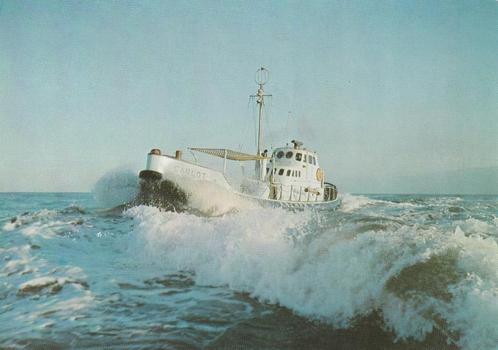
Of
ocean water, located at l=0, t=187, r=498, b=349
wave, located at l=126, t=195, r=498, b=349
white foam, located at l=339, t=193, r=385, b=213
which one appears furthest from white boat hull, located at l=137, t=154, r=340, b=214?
white foam, located at l=339, t=193, r=385, b=213

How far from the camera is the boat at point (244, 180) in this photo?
15062mm

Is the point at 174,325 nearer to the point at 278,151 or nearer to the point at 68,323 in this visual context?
the point at 68,323

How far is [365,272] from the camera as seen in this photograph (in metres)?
4.64

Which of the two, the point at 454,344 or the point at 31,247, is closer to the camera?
the point at 454,344

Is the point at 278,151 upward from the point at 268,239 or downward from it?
upward

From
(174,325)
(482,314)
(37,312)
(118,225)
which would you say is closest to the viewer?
(482,314)

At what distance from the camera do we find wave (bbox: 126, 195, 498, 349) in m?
3.69

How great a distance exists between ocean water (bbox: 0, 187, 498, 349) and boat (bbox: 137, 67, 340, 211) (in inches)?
299

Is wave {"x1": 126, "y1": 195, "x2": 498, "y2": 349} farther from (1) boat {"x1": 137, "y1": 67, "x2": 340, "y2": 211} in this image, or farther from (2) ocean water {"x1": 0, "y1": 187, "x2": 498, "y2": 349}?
(1) boat {"x1": 137, "y1": 67, "x2": 340, "y2": 211}

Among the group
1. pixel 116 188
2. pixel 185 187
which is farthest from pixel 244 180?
pixel 116 188

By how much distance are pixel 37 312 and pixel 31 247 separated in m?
4.75

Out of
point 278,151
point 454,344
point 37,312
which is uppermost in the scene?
point 278,151

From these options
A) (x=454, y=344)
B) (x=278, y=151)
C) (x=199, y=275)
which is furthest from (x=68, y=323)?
(x=278, y=151)

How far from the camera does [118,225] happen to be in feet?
41.0
